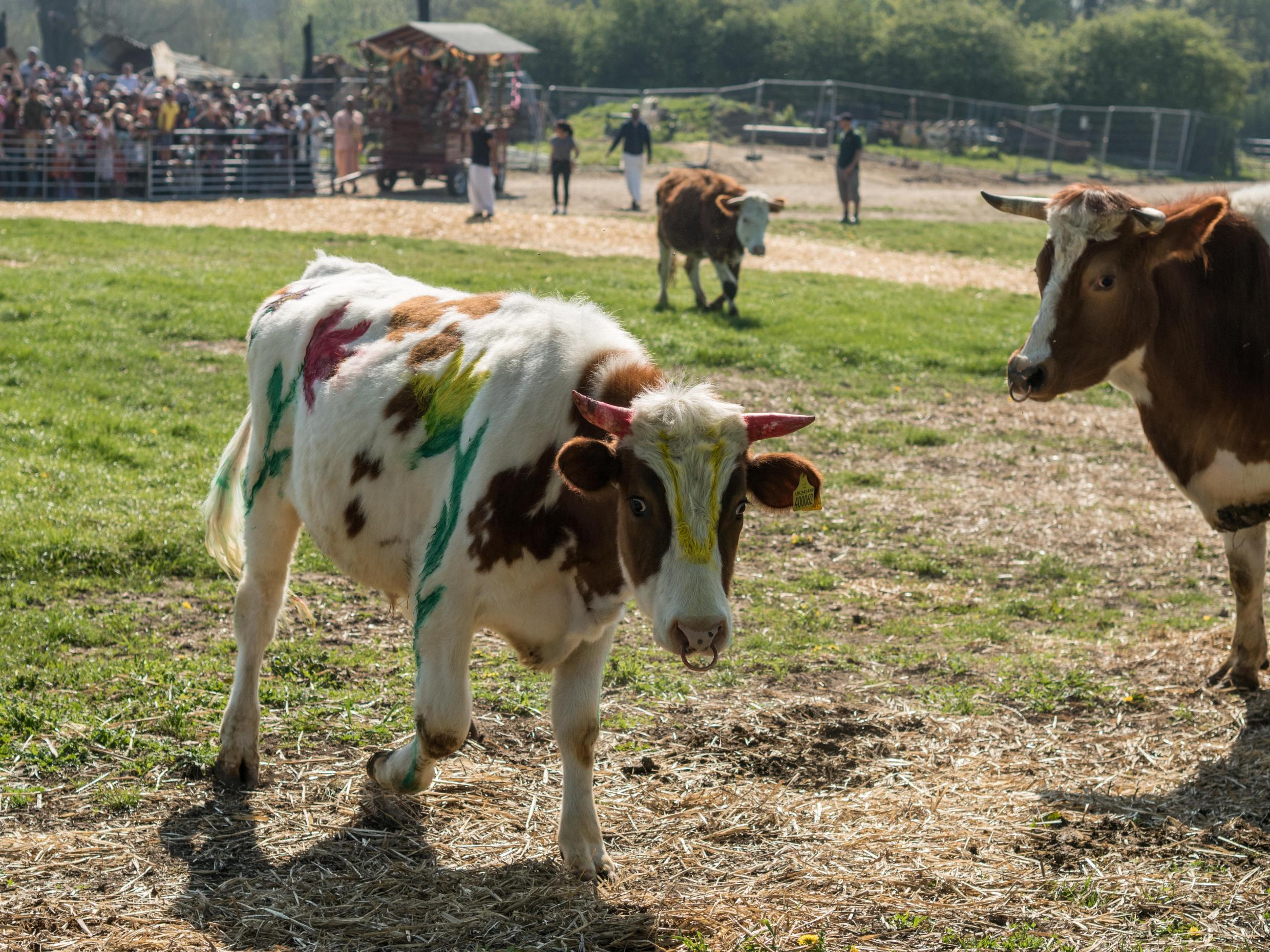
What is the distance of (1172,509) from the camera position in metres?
9.18

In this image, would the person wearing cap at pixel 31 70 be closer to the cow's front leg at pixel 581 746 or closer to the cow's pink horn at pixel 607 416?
the cow's front leg at pixel 581 746

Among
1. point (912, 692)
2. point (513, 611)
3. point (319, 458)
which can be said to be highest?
point (319, 458)

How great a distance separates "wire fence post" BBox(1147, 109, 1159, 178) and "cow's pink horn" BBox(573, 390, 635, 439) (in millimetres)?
45414

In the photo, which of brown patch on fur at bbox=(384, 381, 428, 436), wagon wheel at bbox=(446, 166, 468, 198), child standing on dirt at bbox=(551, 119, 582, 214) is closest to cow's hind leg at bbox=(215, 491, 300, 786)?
brown patch on fur at bbox=(384, 381, 428, 436)

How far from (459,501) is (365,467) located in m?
0.58

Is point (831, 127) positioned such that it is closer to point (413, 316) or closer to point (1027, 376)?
point (1027, 376)

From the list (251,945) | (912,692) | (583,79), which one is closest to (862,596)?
(912,692)

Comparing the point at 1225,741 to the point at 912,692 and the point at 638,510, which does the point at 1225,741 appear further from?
the point at 638,510

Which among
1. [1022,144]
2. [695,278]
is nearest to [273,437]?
[695,278]

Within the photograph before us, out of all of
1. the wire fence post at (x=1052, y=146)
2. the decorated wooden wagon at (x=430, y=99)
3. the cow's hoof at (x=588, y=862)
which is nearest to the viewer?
the cow's hoof at (x=588, y=862)

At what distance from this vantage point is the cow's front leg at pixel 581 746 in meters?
4.30

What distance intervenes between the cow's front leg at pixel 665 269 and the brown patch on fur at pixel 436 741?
1187 centimetres

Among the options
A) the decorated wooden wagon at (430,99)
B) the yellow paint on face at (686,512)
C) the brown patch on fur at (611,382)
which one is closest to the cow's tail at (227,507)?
the brown patch on fur at (611,382)

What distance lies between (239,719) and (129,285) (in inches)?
433
